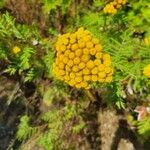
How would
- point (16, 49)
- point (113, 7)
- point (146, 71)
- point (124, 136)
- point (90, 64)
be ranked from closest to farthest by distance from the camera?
point (90, 64) → point (146, 71) → point (16, 49) → point (113, 7) → point (124, 136)

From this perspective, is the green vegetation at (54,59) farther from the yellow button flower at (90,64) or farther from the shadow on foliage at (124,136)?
the yellow button flower at (90,64)

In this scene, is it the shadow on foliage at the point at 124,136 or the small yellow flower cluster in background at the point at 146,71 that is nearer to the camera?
the small yellow flower cluster in background at the point at 146,71

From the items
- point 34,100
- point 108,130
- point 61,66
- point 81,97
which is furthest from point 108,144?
point 61,66

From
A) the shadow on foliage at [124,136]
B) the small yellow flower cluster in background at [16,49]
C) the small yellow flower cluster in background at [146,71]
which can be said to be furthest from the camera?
the shadow on foliage at [124,136]

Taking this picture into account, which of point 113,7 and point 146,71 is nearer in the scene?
point 146,71

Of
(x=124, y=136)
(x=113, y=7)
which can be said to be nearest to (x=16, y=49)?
(x=113, y=7)

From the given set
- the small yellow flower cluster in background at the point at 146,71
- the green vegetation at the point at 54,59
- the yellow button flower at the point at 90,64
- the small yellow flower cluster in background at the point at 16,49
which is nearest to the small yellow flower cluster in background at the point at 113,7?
the green vegetation at the point at 54,59

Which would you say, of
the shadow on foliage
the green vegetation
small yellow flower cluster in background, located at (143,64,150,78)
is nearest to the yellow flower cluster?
small yellow flower cluster in background, located at (143,64,150,78)

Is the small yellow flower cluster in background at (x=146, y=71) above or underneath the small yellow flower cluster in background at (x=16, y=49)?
underneath

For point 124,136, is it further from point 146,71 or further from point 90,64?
point 90,64
